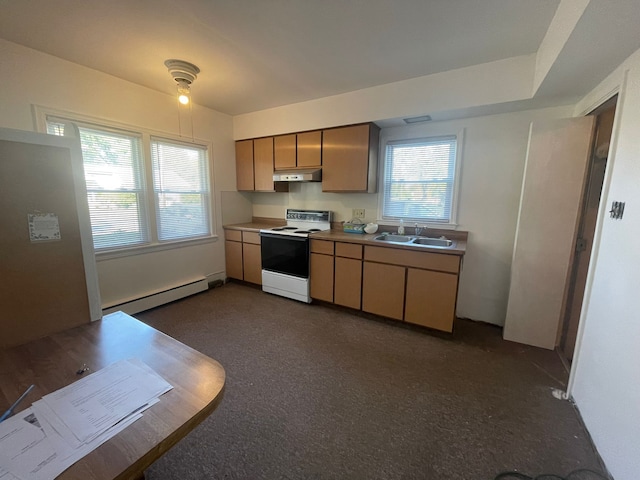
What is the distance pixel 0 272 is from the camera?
3.30ft

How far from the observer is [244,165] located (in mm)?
4035

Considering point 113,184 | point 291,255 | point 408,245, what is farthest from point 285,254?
point 113,184

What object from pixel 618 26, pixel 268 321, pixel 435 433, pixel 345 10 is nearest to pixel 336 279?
pixel 268 321

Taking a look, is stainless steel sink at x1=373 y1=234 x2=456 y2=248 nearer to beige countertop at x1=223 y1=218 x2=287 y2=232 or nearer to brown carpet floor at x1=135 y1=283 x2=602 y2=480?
brown carpet floor at x1=135 y1=283 x2=602 y2=480

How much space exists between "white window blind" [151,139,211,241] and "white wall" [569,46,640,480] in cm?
408

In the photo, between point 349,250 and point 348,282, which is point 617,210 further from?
point 348,282

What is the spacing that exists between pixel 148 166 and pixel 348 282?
2.72 m

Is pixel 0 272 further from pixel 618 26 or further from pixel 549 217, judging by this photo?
pixel 549 217

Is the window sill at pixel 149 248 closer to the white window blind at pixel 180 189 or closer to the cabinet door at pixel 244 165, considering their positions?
the white window blind at pixel 180 189

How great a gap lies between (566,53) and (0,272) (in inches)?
120

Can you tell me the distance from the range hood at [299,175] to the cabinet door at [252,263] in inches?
40.7

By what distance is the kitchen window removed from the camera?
→ 8.69ft

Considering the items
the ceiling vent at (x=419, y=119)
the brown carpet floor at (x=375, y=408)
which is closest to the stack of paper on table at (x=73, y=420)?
Result: the brown carpet floor at (x=375, y=408)

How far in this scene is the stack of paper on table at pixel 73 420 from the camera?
59 cm
